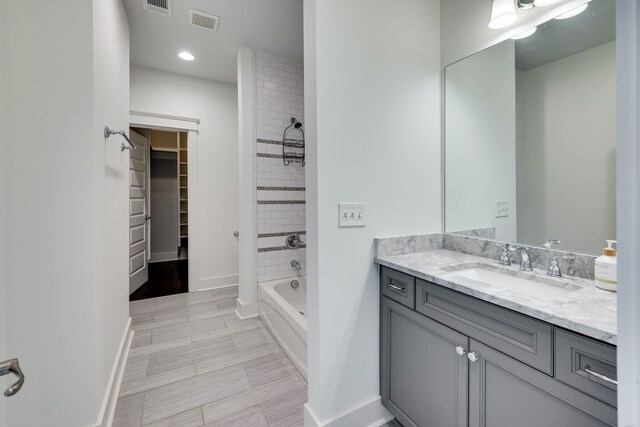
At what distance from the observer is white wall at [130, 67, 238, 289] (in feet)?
11.5

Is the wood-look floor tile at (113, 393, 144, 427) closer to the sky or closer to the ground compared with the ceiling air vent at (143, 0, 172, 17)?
closer to the ground

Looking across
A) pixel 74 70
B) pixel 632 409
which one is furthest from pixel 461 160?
pixel 74 70

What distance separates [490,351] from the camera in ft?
3.38

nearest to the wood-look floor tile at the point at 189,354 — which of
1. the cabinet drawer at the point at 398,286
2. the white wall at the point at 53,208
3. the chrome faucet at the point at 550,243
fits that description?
the white wall at the point at 53,208

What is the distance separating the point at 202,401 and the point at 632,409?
6.58 feet

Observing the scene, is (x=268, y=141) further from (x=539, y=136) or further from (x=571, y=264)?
(x=571, y=264)

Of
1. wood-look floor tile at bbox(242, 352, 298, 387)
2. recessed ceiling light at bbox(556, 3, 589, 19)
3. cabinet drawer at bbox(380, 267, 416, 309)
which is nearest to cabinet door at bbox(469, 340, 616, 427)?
cabinet drawer at bbox(380, 267, 416, 309)

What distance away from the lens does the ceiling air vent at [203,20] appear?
7.90 feet

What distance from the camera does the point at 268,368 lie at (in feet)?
6.68

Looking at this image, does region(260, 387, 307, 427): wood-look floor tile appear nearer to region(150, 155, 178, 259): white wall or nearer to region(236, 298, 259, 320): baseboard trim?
region(236, 298, 259, 320): baseboard trim

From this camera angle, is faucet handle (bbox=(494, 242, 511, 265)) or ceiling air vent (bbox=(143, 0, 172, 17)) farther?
ceiling air vent (bbox=(143, 0, 172, 17))

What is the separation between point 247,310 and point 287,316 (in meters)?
0.90

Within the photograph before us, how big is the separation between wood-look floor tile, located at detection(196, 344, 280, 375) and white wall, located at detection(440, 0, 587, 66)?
8.26ft

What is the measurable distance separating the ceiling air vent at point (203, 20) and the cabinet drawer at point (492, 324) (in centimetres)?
279
